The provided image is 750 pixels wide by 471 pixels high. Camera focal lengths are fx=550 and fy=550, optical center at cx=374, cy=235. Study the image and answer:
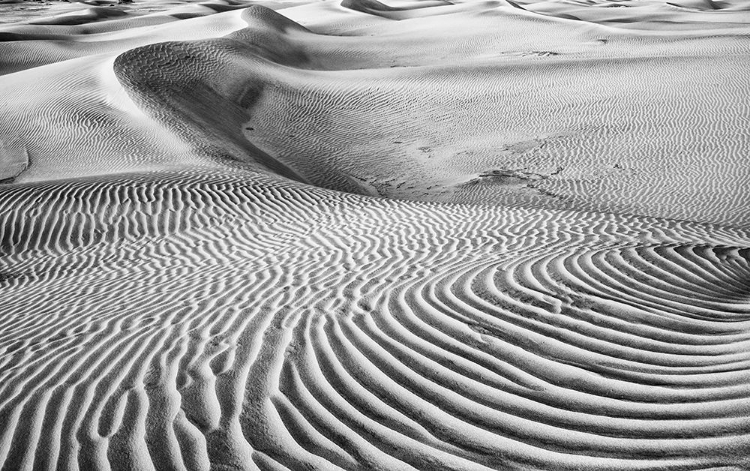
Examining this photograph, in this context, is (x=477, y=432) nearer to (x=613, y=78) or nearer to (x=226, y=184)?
(x=226, y=184)

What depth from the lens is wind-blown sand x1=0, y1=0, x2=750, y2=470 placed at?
114 inches

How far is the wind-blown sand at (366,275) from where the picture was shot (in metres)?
2.89

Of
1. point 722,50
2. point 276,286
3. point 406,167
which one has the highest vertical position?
point 722,50

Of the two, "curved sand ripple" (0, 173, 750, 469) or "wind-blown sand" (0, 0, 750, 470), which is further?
"wind-blown sand" (0, 0, 750, 470)

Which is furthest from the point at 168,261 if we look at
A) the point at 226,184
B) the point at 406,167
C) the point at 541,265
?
the point at 406,167

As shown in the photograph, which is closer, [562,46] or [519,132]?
[519,132]

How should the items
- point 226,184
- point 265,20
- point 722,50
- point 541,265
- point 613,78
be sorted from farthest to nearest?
1. point 265,20
2. point 722,50
3. point 613,78
4. point 226,184
5. point 541,265

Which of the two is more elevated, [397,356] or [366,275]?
[397,356]

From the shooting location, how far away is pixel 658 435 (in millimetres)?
2650

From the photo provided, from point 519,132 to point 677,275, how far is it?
12625 mm

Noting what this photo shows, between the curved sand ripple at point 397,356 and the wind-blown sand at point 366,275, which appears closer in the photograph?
the curved sand ripple at point 397,356

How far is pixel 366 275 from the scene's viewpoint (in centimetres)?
532

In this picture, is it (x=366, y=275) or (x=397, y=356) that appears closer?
(x=397, y=356)

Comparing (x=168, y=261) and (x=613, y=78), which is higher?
(x=613, y=78)
